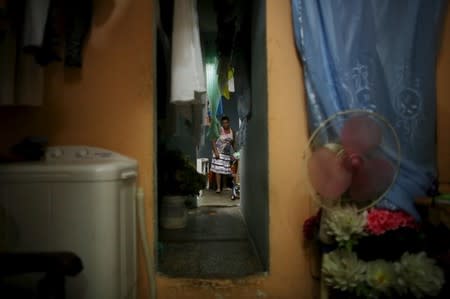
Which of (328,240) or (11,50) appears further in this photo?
(11,50)

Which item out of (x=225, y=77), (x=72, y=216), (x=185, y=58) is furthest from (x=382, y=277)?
(x=225, y=77)

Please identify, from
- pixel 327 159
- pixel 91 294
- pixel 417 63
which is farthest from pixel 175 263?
pixel 417 63

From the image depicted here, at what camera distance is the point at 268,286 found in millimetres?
1391

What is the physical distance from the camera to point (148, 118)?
146 cm

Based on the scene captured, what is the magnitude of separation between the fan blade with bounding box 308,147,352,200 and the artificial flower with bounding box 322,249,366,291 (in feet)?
Answer: 0.77

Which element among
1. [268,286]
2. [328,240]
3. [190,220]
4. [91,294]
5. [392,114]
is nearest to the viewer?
[91,294]

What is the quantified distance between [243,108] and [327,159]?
4.60 ft

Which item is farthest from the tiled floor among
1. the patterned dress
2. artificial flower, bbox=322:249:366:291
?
the patterned dress

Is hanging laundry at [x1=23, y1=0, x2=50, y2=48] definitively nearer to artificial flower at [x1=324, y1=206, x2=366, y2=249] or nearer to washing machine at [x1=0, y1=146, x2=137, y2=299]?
washing machine at [x1=0, y1=146, x2=137, y2=299]

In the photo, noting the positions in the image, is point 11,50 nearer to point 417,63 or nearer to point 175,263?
point 175,263

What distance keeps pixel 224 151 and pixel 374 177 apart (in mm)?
3547

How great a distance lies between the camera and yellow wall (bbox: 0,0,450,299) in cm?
139

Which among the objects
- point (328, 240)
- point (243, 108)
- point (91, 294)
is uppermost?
point (243, 108)

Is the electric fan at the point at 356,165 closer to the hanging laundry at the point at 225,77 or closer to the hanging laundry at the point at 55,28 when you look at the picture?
Answer: the hanging laundry at the point at 55,28
